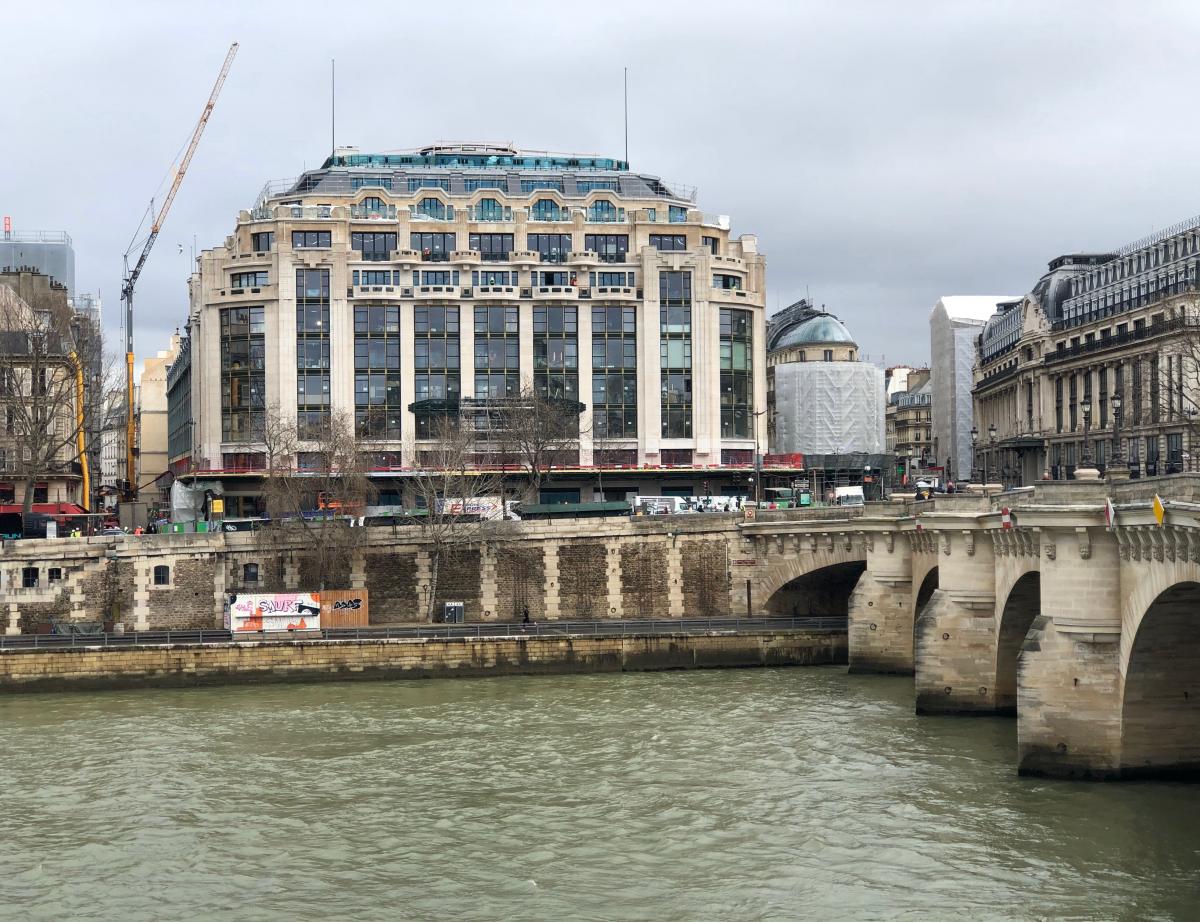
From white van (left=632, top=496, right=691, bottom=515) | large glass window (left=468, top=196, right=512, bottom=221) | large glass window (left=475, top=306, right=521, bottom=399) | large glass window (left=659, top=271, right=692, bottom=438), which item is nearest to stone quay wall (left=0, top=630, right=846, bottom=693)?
white van (left=632, top=496, right=691, bottom=515)

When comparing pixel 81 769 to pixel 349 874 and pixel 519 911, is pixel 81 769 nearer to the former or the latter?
pixel 349 874

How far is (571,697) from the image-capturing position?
55.5 metres

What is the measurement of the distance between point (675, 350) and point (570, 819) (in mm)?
64136

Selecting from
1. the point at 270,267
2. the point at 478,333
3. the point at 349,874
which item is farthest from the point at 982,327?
the point at 349,874

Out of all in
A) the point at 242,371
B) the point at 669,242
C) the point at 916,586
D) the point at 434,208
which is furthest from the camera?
the point at 669,242

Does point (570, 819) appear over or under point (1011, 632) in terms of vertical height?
under

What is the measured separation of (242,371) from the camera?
97.2 metres

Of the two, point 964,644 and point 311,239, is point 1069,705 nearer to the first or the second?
point 964,644

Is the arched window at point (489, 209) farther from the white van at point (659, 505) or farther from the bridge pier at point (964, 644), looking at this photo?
the bridge pier at point (964, 644)

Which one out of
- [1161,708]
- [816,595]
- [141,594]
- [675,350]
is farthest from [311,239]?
[1161,708]

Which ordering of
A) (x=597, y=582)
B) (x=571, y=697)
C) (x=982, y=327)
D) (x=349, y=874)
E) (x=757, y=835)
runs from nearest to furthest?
(x=349, y=874) → (x=757, y=835) → (x=571, y=697) → (x=597, y=582) → (x=982, y=327)

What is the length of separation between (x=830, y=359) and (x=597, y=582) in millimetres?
A: 73329

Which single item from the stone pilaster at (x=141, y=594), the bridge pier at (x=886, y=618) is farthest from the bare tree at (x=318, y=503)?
the bridge pier at (x=886, y=618)

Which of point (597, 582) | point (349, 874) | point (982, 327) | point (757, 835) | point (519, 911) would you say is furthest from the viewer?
point (982, 327)
